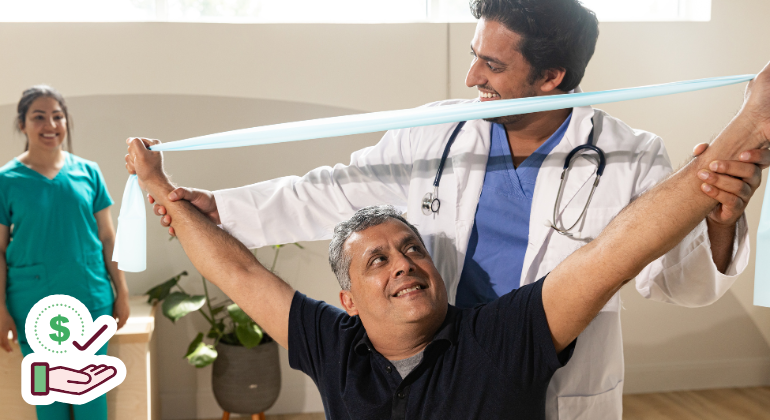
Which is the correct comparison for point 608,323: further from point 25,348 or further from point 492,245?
point 25,348

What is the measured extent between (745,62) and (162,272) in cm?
356

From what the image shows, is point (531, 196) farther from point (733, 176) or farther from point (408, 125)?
point (733, 176)

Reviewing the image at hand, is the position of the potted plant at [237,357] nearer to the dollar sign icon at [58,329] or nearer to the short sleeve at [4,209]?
the dollar sign icon at [58,329]

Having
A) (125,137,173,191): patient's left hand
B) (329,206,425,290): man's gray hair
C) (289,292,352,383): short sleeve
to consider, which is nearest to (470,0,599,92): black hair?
(329,206,425,290): man's gray hair

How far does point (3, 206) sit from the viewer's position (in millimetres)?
2570

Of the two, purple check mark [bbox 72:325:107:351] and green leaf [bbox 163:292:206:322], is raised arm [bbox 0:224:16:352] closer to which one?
purple check mark [bbox 72:325:107:351]

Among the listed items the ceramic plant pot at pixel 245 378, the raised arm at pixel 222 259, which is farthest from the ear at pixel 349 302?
the ceramic plant pot at pixel 245 378

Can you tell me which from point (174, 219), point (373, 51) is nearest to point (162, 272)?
point (373, 51)

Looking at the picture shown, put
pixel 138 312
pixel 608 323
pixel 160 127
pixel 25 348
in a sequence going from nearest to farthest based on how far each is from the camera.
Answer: pixel 608 323 < pixel 25 348 < pixel 138 312 < pixel 160 127

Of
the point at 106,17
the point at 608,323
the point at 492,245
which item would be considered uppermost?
the point at 106,17

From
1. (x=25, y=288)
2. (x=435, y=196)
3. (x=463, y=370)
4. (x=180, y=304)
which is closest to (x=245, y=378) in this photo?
(x=180, y=304)

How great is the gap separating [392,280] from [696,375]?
10.4ft

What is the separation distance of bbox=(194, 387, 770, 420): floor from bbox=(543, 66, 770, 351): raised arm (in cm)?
263

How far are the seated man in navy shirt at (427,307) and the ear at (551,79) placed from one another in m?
0.50
